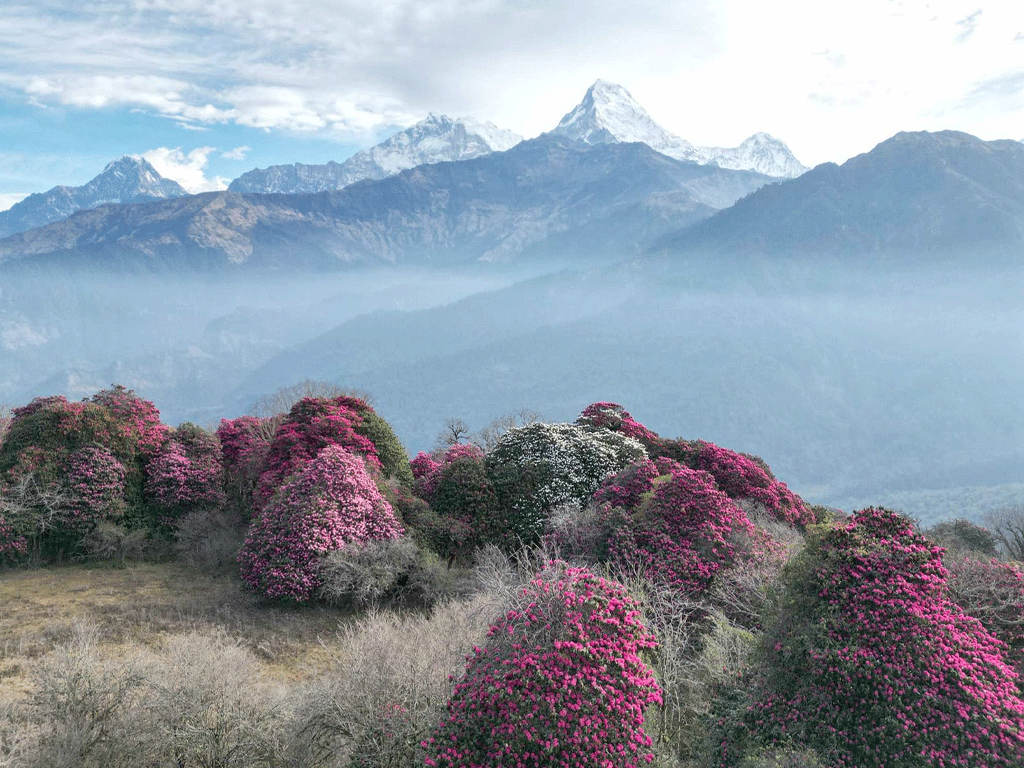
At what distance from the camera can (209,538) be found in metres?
28.5

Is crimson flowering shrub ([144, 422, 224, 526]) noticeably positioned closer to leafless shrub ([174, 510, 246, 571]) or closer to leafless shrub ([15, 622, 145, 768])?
leafless shrub ([174, 510, 246, 571])

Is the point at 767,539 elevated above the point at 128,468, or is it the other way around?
the point at 128,468

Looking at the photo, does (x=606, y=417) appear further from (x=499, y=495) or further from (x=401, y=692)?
(x=401, y=692)

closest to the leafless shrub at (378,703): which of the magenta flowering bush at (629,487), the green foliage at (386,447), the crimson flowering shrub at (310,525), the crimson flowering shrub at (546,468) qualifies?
the crimson flowering shrub at (310,525)

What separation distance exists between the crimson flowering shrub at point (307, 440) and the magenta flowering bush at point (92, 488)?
6.21m

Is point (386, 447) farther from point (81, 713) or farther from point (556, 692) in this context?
point (556, 692)

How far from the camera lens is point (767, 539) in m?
22.1

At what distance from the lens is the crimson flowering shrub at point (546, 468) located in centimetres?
2953

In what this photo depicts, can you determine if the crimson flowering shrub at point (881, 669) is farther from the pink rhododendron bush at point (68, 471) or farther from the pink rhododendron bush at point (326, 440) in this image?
the pink rhododendron bush at point (68, 471)

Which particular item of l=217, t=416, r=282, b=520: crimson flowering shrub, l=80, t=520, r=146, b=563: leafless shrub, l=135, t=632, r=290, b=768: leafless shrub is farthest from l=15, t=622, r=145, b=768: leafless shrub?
l=217, t=416, r=282, b=520: crimson flowering shrub

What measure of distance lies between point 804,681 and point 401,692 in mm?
8694

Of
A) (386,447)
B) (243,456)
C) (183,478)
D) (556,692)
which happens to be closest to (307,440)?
(386,447)

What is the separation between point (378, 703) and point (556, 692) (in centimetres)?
452

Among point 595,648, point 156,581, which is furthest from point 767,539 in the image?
point 156,581
